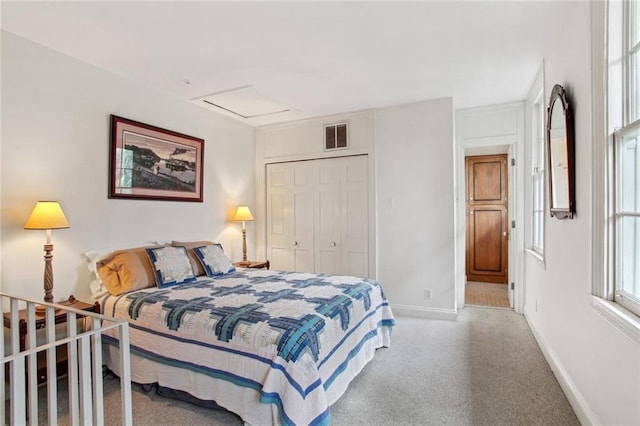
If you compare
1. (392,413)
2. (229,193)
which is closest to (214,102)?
(229,193)

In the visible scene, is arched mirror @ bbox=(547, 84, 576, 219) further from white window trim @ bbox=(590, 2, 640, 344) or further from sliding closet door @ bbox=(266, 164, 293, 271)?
sliding closet door @ bbox=(266, 164, 293, 271)

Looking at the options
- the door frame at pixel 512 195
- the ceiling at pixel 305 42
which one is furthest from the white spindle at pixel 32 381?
the door frame at pixel 512 195

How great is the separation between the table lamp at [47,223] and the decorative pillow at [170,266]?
27.8 inches

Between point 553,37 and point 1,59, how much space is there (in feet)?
13.3

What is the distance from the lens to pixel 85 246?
2879 millimetres

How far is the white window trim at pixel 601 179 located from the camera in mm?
1684

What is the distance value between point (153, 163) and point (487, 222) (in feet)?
16.6

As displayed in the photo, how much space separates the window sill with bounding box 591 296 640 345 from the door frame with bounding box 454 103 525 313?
2310 mm

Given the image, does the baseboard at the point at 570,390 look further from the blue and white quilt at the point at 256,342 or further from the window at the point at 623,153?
the blue and white quilt at the point at 256,342

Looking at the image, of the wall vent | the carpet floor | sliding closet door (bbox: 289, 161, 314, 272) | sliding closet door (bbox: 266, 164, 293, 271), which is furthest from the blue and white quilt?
the wall vent

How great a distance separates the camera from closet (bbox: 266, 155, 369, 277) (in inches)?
171

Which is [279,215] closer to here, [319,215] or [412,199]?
[319,215]

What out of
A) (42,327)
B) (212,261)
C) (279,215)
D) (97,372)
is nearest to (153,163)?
(212,261)

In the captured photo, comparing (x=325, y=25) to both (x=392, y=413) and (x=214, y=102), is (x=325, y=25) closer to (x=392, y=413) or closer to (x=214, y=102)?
(x=214, y=102)
